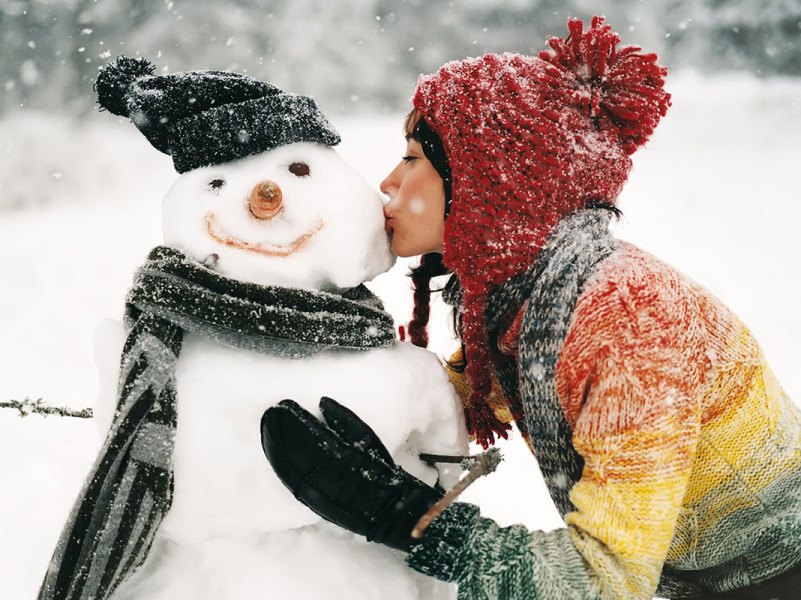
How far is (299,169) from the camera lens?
916 millimetres

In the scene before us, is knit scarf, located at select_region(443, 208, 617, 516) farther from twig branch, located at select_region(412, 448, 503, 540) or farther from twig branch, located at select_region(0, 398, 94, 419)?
twig branch, located at select_region(0, 398, 94, 419)

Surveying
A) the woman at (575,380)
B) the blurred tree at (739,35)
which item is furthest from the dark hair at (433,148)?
the blurred tree at (739,35)

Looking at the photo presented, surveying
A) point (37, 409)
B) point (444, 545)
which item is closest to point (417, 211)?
point (444, 545)

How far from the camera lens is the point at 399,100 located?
129 inches

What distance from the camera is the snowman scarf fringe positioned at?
80 cm

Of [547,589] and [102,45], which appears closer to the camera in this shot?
[547,589]

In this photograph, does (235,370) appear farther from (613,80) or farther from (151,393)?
(613,80)

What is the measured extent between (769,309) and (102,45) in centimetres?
297

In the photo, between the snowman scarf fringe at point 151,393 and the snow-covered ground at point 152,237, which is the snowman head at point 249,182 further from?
the snow-covered ground at point 152,237

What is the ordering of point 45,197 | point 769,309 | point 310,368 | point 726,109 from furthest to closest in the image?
point 726,109 < point 45,197 < point 769,309 < point 310,368

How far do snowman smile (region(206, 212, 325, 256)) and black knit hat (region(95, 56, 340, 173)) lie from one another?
0.09 meters

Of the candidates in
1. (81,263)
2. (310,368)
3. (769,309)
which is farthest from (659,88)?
(81,263)

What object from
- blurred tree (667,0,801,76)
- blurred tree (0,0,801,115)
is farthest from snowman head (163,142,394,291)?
blurred tree (667,0,801,76)

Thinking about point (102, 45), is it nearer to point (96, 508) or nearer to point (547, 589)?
point (96, 508)
